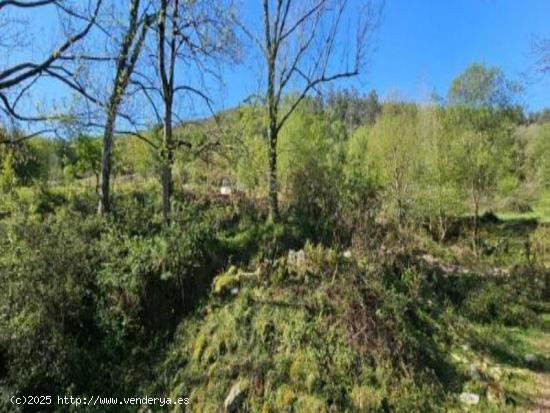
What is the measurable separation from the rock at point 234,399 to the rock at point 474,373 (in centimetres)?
322

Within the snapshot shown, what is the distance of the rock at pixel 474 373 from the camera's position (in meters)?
6.68

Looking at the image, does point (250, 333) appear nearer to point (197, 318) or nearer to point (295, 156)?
point (197, 318)

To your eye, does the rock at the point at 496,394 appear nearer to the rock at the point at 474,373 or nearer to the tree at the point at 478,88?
the rock at the point at 474,373

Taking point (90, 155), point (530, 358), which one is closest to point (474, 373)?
point (530, 358)

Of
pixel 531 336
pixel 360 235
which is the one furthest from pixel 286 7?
pixel 531 336

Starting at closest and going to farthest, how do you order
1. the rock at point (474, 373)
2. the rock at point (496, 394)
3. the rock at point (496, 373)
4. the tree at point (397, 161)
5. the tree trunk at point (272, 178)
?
the rock at point (496, 394) → the rock at point (474, 373) → the rock at point (496, 373) → the tree trunk at point (272, 178) → the tree at point (397, 161)

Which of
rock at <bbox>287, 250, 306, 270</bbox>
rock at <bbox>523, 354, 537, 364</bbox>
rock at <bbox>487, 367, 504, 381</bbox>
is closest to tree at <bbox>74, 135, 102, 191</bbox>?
rock at <bbox>287, 250, 306, 270</bbox>

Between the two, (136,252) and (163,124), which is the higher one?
(163,124)

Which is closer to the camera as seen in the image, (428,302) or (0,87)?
(0,87)

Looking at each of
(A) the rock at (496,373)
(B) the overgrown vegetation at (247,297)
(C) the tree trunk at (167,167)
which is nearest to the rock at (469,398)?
(B) the overgrown vegetation at (247,297)

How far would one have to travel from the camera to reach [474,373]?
676 cm

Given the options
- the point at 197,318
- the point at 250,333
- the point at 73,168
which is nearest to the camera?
the point at 250,333

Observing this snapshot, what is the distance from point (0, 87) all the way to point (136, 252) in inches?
170

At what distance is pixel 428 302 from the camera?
920cm
